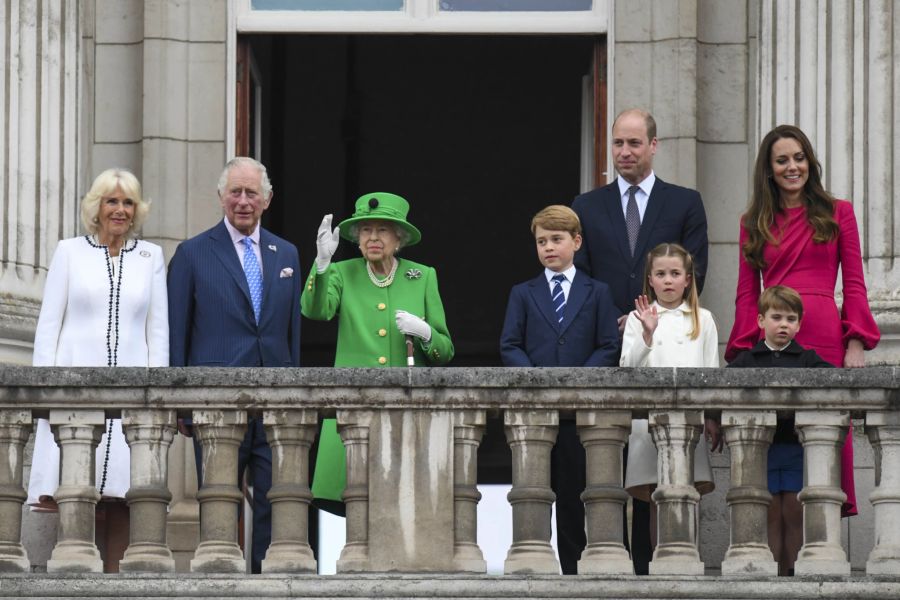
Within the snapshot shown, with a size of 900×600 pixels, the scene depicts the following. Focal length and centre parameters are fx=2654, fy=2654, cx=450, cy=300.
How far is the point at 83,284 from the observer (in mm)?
11758

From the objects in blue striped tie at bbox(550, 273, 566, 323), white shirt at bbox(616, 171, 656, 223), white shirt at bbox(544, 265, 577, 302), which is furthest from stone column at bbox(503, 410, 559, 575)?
white shirt at bbox(616, 171, 656, 223)

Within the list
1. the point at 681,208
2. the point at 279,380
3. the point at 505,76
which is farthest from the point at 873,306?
the point at 505,76

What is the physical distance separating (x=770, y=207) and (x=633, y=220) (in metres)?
0.82

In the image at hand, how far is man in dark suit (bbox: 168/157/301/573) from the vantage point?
11.9 m

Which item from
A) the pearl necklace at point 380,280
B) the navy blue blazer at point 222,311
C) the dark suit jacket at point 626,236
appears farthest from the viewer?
the dark suit jacket at point 626,236

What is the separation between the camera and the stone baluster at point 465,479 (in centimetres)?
1112

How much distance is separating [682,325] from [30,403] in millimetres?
2887

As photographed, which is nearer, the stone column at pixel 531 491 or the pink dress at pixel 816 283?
the stone column at pixel 531 491

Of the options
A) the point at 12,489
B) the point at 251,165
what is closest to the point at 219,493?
the point at 12,489

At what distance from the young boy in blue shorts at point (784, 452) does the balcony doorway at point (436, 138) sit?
813 cm

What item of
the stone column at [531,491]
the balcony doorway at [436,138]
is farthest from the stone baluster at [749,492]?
the balcony doorway at [436,138]

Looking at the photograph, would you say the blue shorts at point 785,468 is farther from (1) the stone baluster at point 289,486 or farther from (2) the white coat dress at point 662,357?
(1) the stone baluster at point 289,486

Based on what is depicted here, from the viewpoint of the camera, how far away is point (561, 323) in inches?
465

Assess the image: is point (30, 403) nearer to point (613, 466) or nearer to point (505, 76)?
point (613, 466)
